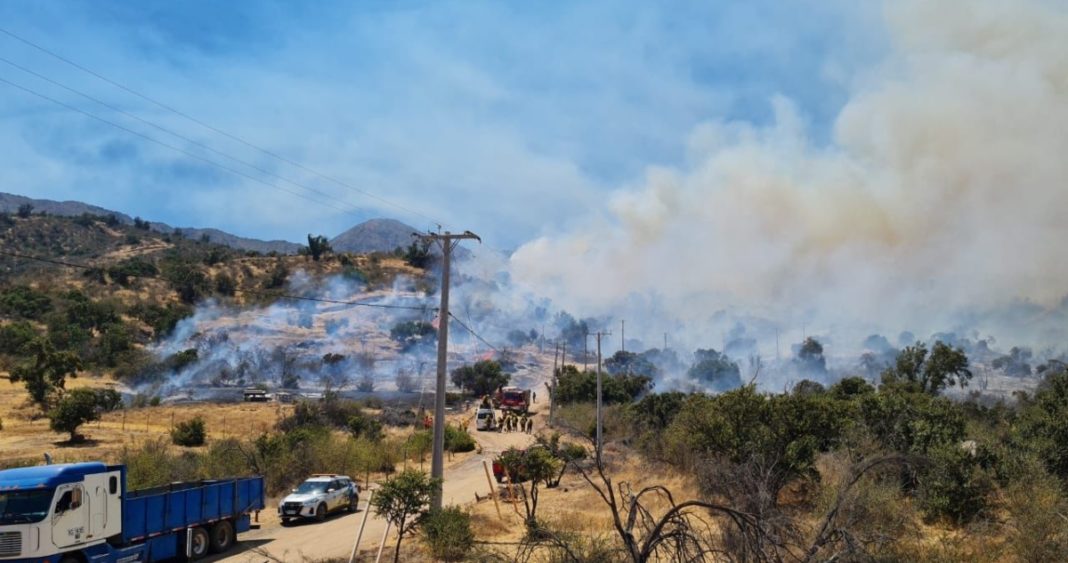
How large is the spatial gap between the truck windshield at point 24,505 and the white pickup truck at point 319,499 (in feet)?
37.3

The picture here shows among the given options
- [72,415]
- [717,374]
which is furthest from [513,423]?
[717,374]

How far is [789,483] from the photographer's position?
84.9 ft

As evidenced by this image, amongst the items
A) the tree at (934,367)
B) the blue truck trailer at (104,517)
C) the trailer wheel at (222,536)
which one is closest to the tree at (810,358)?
the tree at (934,367)

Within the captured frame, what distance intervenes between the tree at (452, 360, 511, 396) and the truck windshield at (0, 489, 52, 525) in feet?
242

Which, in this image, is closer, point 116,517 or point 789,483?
point 116,517

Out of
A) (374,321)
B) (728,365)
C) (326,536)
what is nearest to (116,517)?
(326,536)

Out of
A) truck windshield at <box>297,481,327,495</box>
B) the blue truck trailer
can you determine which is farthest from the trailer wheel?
truck windshield at <box>297,481,327,495</box>

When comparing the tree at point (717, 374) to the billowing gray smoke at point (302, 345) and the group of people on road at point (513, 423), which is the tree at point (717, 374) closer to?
the billowing gray smoke at point (302, 345)

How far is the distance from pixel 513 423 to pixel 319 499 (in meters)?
42.0

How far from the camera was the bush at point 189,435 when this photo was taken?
140 ft

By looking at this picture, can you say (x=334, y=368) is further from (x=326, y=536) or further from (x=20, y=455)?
(x=326, y=536)

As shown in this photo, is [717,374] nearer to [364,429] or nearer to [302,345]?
[302,345]

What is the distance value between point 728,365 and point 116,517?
11487 cm

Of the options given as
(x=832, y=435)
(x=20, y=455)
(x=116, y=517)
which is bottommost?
(x=20, y=455)
